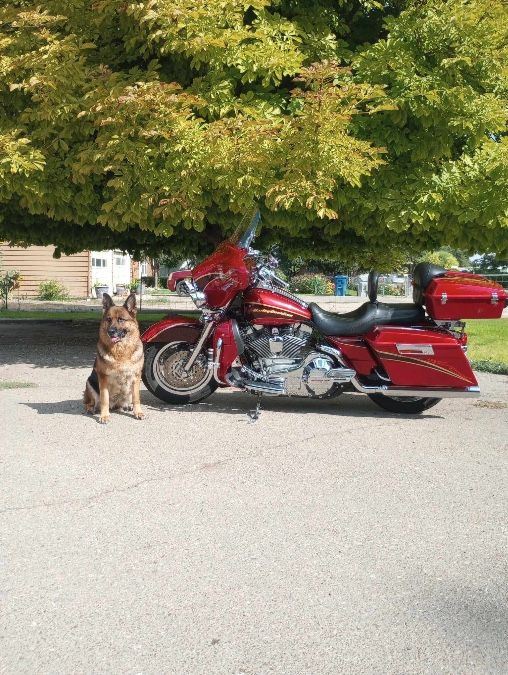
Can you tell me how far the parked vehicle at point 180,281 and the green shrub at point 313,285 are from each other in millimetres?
37459

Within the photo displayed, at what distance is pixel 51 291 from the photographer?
3331cm

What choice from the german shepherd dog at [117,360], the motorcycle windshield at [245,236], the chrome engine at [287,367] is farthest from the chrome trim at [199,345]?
the motorcycle windshield at [245,236]

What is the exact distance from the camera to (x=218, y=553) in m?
3.74

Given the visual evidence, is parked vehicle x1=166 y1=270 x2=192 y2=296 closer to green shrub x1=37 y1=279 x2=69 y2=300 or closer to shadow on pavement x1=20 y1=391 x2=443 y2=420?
shadow on pavement x1=20 y1=391 x2=443 y2=420

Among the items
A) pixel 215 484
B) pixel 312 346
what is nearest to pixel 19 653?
pixel 215 484

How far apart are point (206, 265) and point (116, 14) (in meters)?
5.12

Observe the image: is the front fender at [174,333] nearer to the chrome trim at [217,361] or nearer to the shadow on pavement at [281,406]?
the chrome trim at [217,361]

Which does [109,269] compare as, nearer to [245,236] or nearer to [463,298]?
[245,236]

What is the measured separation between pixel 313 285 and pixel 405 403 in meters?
38.0

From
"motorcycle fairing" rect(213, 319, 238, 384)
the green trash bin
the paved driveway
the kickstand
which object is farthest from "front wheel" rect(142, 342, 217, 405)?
the green trash bin

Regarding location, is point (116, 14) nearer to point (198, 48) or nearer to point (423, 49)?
point (198, 48)

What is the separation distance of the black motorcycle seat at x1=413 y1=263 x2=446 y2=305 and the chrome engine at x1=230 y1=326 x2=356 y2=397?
1067 millimetres

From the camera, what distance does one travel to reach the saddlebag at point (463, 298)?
710cm

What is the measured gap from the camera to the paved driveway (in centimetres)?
282
